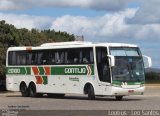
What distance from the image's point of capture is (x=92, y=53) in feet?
107

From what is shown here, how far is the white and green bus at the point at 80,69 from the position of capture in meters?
31.7

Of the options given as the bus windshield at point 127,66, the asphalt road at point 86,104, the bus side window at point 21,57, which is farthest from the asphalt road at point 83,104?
the bus side window at point 21,57

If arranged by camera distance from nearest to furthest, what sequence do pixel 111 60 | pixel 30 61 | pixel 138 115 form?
1. pixel 138 115
2. pixel 111 60
3. pixel 30 61

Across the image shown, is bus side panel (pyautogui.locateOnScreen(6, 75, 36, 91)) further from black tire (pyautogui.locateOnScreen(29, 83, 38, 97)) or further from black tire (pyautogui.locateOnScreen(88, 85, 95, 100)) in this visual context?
black tire (pyautogui.locateOnScreen(88, 85, 95, 100))

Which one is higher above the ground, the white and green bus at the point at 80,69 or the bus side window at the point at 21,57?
the bus side window at the point at 21,57

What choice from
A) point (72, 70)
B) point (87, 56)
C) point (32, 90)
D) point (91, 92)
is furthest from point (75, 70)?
point (32, 90)

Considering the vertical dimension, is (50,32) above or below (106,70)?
above

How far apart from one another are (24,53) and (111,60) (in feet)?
29.0

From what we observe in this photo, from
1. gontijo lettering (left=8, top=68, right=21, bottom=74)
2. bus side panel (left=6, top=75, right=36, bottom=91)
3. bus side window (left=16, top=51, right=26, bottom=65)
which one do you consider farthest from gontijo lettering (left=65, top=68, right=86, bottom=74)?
gontijo lettering (left=8, top=68, right=21, bottom=74)

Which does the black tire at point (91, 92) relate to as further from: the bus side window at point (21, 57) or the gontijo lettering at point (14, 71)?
the gontijo lettering at point (14, 71)

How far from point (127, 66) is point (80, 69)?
2.98m

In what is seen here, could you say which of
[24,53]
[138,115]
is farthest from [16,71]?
[138,115]

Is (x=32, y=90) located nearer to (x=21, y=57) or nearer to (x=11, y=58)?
(x=21, y=57)

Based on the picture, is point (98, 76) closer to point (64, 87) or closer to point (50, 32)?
point (64, 87)
